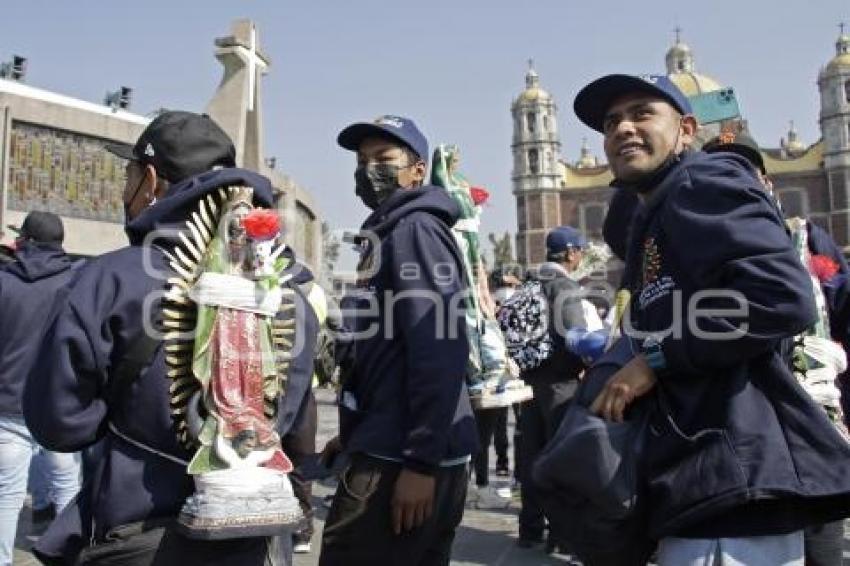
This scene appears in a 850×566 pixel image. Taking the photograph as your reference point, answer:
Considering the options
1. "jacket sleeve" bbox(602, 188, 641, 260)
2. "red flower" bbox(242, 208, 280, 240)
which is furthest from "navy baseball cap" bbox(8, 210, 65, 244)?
"jacket sleeve" bbox(602, 188, 641, 260)

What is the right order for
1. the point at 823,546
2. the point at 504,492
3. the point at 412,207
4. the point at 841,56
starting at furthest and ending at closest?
the point at 841,56 → the point at 504,492 → the point at 823,546 → the point at 412,207

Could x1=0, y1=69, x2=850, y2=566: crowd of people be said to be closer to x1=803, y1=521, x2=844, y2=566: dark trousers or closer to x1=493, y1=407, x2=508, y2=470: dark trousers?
x1=803, y1=521, x2=844, y2=566: dark trousers

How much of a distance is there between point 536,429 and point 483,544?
940mm

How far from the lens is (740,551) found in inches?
79.0

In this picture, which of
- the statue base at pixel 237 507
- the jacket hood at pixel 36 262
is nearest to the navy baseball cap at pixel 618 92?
the statue base at pixel 237 507

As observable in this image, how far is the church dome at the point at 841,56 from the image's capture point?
77250mm

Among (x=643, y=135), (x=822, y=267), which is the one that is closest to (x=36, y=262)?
(x=643, y=135)

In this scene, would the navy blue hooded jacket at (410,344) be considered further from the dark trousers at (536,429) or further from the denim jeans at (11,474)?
the dark trousers at (536,429)

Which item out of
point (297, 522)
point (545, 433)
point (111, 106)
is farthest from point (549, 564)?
point (111, 106)

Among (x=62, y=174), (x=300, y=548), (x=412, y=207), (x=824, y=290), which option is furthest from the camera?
(x=62, y=174)

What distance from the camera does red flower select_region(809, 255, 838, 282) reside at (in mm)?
3744

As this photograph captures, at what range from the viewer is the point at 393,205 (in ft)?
10.7

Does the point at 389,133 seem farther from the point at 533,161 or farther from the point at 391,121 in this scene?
the point at 533,161

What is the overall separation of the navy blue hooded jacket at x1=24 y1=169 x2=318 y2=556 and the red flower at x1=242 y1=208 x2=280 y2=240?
28cm
